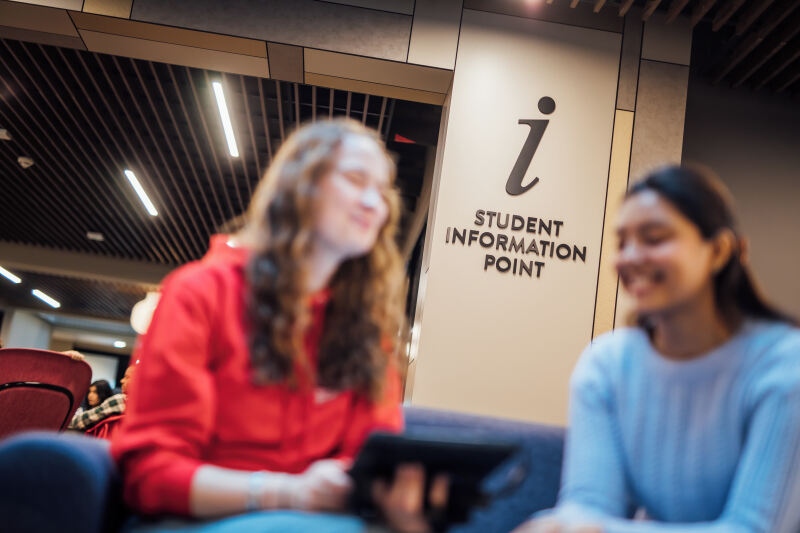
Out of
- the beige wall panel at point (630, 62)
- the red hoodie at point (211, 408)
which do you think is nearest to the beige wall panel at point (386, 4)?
the beige wall panel at point (630, 62)

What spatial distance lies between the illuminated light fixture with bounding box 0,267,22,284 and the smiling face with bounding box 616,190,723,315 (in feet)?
50.3

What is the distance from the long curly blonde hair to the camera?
133 cm

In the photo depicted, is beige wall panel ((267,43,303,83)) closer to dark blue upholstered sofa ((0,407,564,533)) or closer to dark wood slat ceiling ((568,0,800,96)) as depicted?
dark wood slat ceiling ((568,0,800,96))

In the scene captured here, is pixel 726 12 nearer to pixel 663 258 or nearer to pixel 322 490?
pixel 663 258

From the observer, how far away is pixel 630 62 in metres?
5.00

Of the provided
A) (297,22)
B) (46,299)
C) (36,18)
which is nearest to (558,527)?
(297,22)

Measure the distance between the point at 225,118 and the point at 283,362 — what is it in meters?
6.31

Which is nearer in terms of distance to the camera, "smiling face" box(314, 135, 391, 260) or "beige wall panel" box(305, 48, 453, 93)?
"smiling face" box(314, 135, 391, 260)

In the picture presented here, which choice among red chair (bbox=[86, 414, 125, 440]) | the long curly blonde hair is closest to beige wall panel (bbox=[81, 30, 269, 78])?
red chair (bbox=[86, 414, 125, 440])

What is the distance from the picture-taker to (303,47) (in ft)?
15.9

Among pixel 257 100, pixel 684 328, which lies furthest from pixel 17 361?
pixel 257 100

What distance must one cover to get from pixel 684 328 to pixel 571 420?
328 mm

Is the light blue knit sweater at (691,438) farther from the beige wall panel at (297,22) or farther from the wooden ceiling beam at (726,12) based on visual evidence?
the wooden ceiling beam at (726,12)

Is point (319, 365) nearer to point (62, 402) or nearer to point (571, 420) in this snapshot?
point (571, 420)
